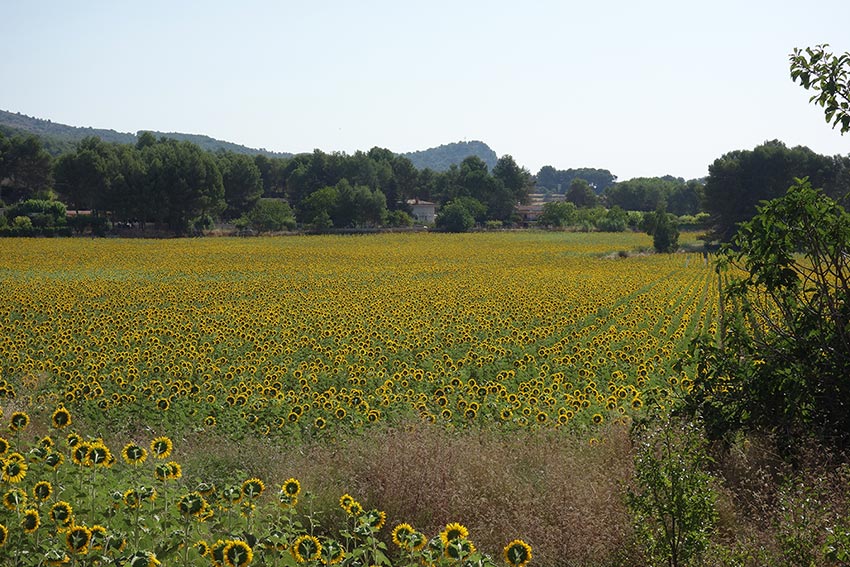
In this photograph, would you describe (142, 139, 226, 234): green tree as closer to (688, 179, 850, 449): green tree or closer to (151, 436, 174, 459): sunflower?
(688, 179, 850, 449): green tree

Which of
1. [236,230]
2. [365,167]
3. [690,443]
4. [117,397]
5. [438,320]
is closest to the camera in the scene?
[690,443]

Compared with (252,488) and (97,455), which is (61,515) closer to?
(97,455)

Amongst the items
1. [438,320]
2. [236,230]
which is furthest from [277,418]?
[236,230]

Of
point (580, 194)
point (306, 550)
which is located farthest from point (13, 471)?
point (580, 194)

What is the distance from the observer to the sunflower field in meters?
4.70

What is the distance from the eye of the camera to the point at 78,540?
3982 millimetres

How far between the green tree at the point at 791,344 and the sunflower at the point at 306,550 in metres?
4.50

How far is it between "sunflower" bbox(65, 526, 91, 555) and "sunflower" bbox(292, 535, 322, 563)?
3.68 feet

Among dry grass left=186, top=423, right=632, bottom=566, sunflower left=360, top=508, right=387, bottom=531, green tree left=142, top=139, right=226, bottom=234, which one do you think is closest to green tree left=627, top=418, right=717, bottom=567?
dry grass left=186, top=423, right=632, bottom=566

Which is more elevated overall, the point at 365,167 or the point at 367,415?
the point at 365,167

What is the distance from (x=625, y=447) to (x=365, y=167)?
384 ft

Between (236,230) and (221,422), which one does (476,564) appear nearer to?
(221,422)

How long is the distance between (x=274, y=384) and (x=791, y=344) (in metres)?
7.92

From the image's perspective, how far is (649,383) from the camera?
12594 mm
